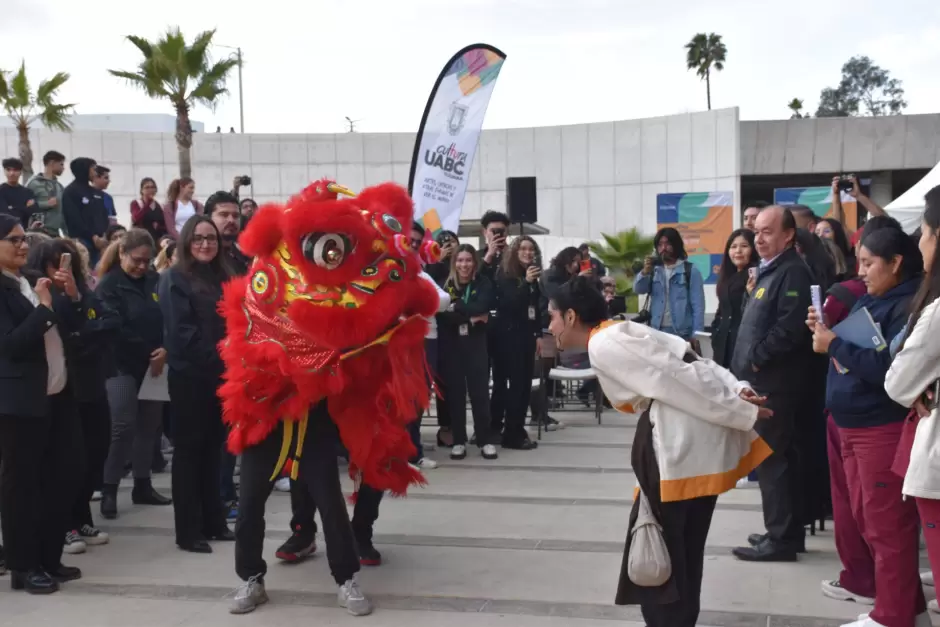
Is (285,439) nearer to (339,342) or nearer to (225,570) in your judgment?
(339,342)

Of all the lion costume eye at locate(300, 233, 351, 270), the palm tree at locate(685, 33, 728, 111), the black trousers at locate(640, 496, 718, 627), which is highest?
the palm tree at locate(685, 33, 728, 111)

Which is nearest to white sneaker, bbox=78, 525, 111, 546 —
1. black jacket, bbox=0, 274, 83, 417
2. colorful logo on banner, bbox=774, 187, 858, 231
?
black jacket, bbox=0, 274, 83, 417

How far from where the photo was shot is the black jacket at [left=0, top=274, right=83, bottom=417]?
461 cm

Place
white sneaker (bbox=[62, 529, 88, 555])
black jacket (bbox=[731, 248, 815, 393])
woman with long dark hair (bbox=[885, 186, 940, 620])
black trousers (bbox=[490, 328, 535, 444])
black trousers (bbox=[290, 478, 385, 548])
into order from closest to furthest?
woman with long dark hair (bbox=[885, 186, 940, 620]) → black jacket (bbox=[731, 248, 815, 393]) → black trousers (bbox=[290, 478, 385, 548]) → white sneaker (bbox=[62, 529, 88, 555]) → black trousers (bbox=[490, 328, 535, 444])

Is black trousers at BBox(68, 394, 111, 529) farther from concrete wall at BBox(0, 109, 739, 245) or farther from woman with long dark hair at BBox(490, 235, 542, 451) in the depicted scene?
concrete wall at BBox(0, 109, 739, 245)

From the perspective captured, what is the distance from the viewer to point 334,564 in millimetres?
4496

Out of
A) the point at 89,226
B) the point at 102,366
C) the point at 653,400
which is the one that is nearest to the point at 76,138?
the point at 89,226

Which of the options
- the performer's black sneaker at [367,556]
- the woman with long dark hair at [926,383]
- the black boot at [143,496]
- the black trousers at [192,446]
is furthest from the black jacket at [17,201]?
the woman with long dark hair at [926,383]

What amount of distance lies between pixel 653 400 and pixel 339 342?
1.52 meters

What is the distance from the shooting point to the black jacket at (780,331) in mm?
4941

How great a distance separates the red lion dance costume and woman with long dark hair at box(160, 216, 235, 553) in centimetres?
80

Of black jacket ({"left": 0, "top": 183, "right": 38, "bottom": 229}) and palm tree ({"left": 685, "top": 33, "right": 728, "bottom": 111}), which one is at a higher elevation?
palm tree ({"left": 685, "top": 33, "right": 728, "bottom": 111})

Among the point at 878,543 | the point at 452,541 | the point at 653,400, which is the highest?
the point at 653,400

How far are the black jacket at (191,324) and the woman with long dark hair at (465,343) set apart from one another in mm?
2688
